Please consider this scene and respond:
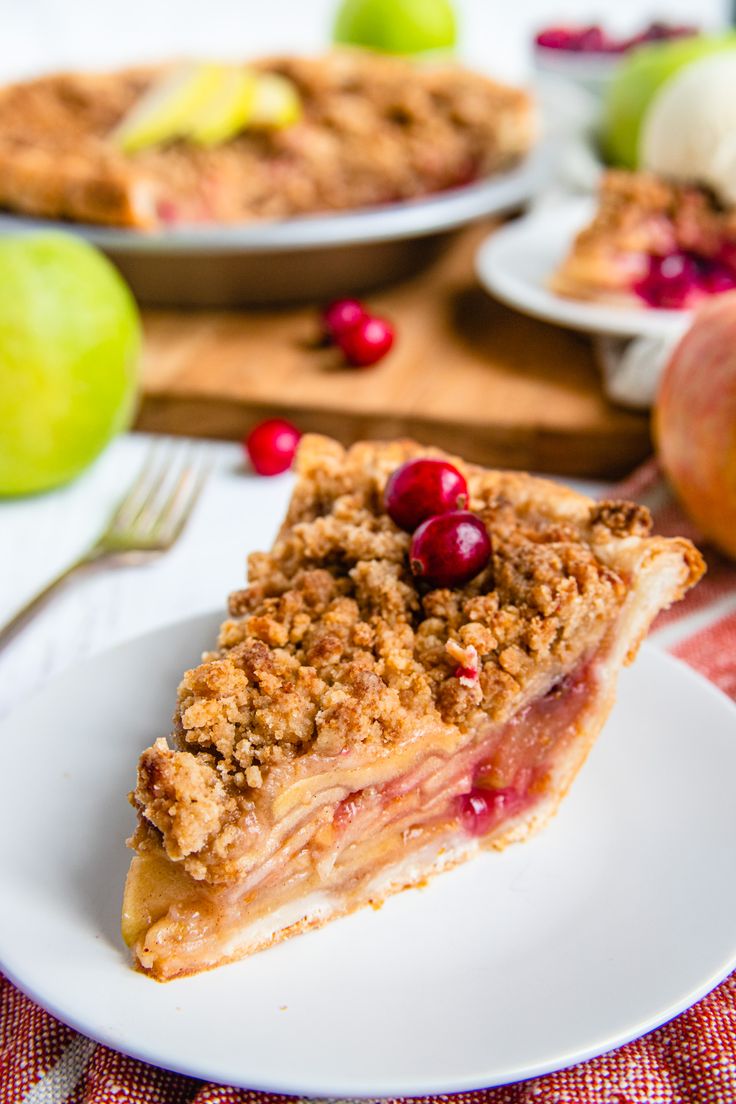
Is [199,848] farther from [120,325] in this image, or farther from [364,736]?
[120,325]

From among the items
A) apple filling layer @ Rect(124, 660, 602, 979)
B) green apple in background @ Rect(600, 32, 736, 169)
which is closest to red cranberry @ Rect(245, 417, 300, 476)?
apple filling layer @ Rect(124, 660, 602, 979)

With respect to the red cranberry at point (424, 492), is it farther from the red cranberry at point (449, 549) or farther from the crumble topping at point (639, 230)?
the crumble topping at point (639, 230)

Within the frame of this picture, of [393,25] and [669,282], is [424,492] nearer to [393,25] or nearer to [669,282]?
[669,282]

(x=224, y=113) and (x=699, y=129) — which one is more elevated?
(x=699, y=129)

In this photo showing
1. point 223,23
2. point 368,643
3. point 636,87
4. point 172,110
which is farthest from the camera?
point 223,23

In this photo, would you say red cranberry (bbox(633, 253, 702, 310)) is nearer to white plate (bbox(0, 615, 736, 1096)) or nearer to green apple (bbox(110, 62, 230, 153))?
green apple (bbox(110, 62, 230, 153))

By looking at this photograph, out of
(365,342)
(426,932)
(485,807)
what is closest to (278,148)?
(365,342)

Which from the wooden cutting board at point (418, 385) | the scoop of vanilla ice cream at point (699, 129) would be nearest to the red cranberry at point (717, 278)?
the scoop of vanilla ice cream at point (699, 129)
